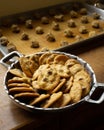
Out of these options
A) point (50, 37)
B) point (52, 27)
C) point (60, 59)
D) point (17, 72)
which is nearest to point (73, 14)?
point (52, 27)

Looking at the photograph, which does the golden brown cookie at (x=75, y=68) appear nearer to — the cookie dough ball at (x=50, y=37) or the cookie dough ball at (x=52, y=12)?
the cookie dough ball at (x=50, y=37)

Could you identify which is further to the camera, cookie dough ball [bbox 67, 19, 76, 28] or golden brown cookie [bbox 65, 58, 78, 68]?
cookie dough ball [bbox 67, 19, 76, 28]

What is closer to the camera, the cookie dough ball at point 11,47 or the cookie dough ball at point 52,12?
the cookie dough ball at point 11,47

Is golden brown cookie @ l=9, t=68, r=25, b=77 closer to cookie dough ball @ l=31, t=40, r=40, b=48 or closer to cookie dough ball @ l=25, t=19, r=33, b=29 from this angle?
cookie dough ball @ l=31, t=40, r=40, b=48

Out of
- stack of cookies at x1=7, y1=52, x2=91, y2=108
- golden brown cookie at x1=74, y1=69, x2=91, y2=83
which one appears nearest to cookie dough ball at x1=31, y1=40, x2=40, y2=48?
stack of cookies at x1=7, y1=52, x2=91, y2=108

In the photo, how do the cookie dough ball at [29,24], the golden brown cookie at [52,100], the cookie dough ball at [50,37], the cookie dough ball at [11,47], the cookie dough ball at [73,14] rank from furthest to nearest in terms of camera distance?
the cookie dough ball at [73,14] < the cookie dough ball at [29,24] < the cookie dough ball at [50,37] < the cookie dough ball at [11,47] < the golden brown cookie at [52,100]

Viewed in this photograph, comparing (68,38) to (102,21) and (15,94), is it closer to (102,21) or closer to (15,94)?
(102,21)

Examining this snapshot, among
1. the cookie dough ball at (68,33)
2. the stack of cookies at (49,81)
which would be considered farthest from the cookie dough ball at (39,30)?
the stack of cookies at (49,81)

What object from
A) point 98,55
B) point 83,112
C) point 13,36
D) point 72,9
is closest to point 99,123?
point 83,112
